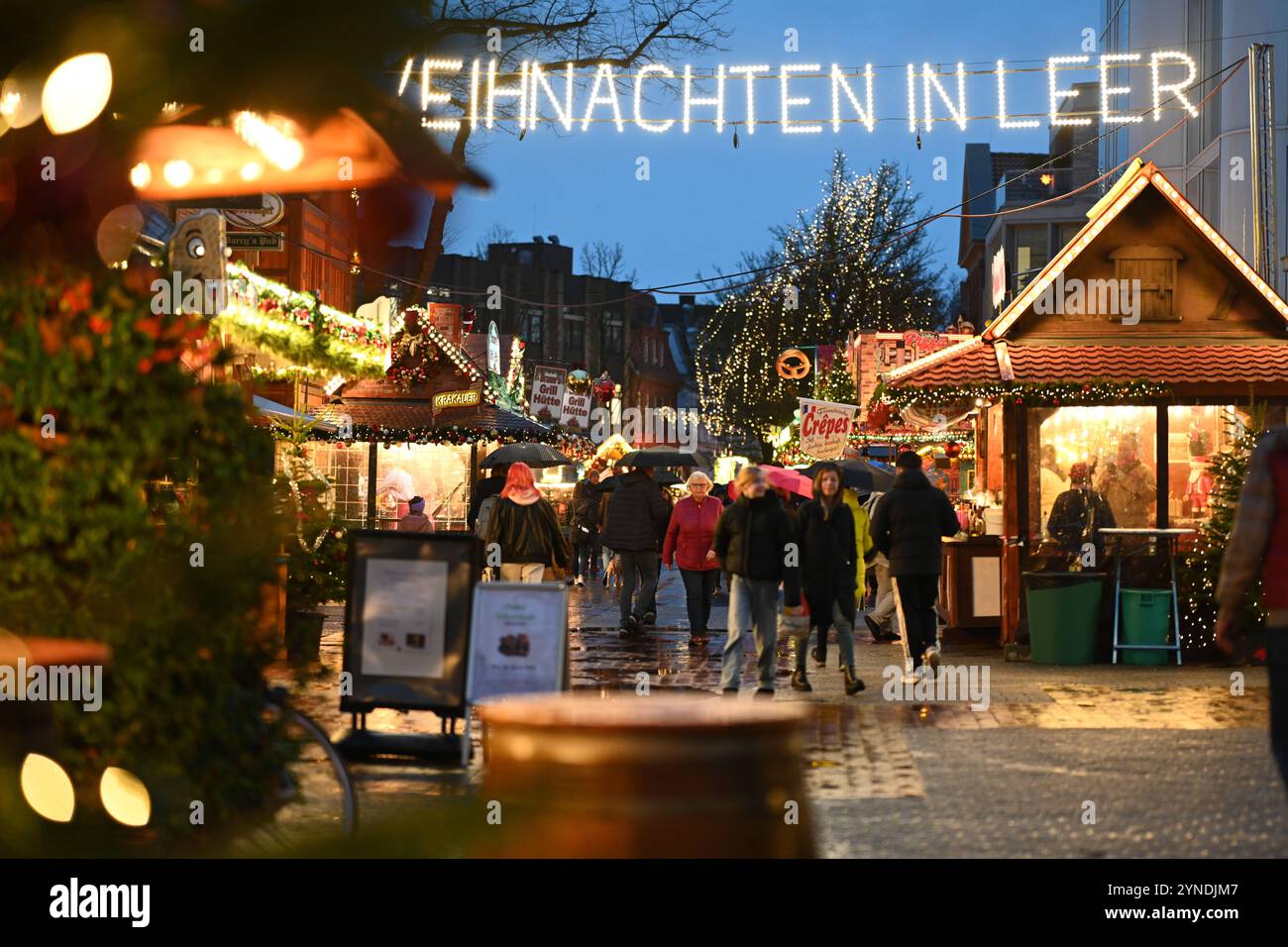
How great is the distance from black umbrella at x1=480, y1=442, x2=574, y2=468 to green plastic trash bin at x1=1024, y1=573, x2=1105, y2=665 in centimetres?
1264

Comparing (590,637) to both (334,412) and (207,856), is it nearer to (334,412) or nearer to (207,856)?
(334,412)

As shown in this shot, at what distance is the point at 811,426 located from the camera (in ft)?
102

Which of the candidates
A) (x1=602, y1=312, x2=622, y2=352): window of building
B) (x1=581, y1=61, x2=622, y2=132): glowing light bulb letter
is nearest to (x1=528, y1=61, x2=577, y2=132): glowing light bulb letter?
(x1=581, y1=61, x2=622, y2=132): glowing light bulb letter

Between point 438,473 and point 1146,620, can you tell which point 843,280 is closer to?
point 438,473

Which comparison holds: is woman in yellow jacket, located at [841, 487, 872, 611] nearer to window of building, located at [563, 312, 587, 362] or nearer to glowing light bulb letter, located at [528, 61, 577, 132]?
glowing light bulb letter, located at [528, 61, 577, 132]

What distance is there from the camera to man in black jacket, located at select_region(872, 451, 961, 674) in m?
13.9

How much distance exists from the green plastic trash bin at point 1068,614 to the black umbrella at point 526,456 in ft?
41.5

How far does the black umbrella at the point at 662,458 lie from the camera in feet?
69.5

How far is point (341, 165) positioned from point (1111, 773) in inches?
219

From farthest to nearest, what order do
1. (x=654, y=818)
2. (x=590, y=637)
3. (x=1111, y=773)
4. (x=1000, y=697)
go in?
(x=590, y=637)
(x=1000, y=697)
(x=1111, y=773)
(x=654, y=818)

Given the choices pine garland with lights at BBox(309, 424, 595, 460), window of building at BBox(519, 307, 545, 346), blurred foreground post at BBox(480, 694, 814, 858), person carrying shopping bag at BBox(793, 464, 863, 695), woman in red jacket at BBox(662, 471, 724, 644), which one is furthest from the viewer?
window of building at BBox(519, 307, 545, 346)

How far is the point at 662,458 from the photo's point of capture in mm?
24125

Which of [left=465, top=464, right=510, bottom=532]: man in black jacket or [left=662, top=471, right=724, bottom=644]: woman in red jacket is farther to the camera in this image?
[left=465, top=464, right=510, bottom=532]: man in black jacket

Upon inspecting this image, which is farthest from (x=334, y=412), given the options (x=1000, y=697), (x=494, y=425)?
(x=1000, y=697)
